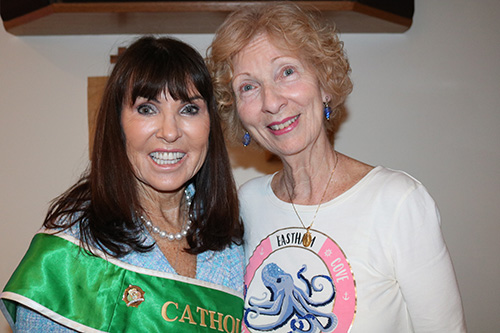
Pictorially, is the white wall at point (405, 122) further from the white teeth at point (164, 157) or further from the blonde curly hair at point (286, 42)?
the white teeth at point (164, 157)

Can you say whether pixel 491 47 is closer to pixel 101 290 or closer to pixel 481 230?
pixel 481 230

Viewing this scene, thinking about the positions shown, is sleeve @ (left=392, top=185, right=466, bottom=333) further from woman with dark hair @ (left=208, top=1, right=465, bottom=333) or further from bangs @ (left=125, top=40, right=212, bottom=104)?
bangs @ (left=125, top=40, right=212, bottom=104)

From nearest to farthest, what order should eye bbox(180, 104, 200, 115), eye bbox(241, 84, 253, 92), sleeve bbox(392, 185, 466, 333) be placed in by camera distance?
sleeve bbox(392, 185, 466, 333), eye bbox(180, 104, 200, 115), eye bbox(241, 84, 253, 92)

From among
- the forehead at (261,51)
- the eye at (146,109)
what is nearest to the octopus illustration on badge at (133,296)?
the eye at (146,109)

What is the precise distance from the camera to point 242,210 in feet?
5.47

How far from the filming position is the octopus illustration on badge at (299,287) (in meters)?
1.33

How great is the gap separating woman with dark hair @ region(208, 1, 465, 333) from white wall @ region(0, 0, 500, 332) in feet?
2.07

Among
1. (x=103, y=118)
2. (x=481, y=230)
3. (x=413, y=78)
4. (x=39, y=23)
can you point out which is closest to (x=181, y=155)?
(x=103, y=118)

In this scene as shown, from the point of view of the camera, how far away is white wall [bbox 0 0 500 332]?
2.16m

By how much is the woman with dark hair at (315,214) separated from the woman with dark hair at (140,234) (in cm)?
12

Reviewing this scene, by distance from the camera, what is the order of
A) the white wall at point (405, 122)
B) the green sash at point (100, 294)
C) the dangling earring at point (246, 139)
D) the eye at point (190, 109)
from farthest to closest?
1. the white wall at point (405, 122)
2. the dangling earring at point (246, 139)
3. the eye at point (190, 109)
4. the green sash at point (100, 294)

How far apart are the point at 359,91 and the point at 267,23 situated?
0.85 m

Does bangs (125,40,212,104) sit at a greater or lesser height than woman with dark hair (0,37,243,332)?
greater

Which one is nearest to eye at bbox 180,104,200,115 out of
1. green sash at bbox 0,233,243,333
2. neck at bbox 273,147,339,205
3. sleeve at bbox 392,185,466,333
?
neck at bbox 273,147,339,205
